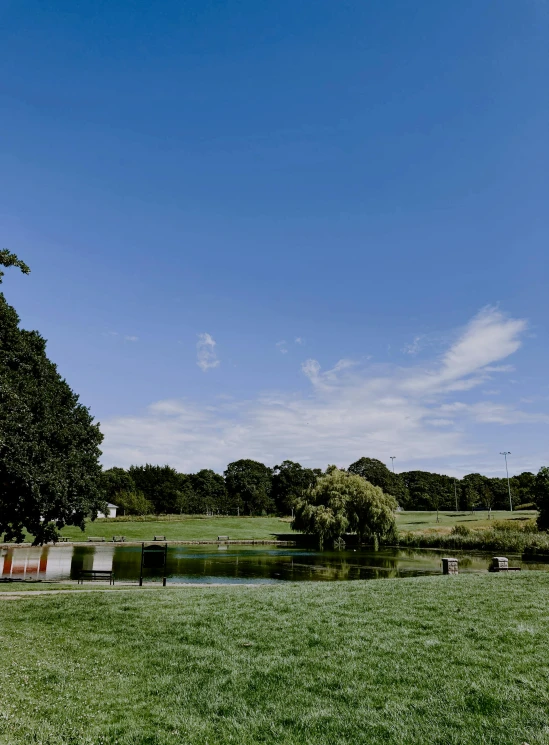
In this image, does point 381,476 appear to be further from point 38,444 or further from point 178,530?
point 38,444

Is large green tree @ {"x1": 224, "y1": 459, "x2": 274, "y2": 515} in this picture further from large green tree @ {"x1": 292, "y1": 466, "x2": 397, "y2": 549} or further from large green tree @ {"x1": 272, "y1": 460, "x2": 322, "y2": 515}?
large green tree @ {"x1": 292, "y1": 466, "x2": 397, "y2": 549}

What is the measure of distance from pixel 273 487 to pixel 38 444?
130616 millimetres

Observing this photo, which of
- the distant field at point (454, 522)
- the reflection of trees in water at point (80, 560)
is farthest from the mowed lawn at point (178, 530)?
the distant field at point (454, 522)

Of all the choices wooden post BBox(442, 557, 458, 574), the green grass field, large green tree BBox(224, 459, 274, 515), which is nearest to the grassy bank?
the green grass field

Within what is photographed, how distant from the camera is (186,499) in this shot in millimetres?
122062

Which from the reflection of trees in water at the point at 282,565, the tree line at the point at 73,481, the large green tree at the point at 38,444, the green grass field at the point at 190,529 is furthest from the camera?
the green grass field at the point at 190,529

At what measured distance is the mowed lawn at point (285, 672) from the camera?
645 centimetres

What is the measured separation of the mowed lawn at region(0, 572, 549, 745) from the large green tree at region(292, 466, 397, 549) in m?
40.2

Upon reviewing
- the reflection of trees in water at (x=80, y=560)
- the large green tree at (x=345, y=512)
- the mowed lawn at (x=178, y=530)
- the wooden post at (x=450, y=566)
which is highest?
the large green tree at (x=345, y=512)

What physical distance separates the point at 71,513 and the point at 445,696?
→ 78.0 feet

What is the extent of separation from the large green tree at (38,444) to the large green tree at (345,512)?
1166 inches

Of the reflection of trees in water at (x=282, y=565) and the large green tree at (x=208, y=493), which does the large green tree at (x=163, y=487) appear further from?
the reflection of trees in water at (x=282, y=565)

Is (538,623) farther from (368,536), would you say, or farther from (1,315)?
(368,536)

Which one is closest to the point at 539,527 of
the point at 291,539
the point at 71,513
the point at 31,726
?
the point at 291,539
